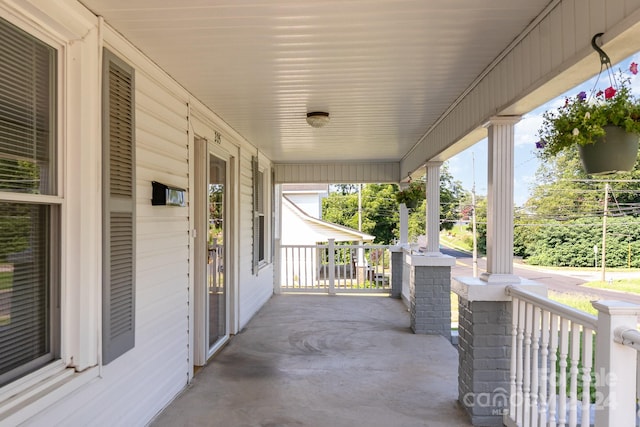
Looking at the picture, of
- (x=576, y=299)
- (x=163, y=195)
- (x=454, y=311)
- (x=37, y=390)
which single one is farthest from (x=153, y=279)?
(x=576, y=299)

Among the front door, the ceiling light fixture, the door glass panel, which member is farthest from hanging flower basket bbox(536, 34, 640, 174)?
the door glass panel

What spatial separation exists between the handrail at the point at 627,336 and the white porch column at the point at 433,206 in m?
3.70

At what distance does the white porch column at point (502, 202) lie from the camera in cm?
280

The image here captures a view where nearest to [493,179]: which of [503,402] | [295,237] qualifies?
[503,402]

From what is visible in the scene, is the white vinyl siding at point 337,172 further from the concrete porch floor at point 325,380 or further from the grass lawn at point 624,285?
the grass lawn at point 624,285

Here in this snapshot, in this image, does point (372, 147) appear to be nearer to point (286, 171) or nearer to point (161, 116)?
point (286, 171)

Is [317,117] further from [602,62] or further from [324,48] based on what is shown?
[602,62]

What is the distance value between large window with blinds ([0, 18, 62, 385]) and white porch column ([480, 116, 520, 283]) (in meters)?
2.64

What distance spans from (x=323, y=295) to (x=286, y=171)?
2562 mm

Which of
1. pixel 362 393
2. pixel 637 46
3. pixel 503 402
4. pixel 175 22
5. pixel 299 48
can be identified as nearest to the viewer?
pixel 637 46

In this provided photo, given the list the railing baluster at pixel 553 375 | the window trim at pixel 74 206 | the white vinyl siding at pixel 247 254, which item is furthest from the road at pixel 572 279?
the window trim at pixel 74 206

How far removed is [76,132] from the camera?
1.98 m

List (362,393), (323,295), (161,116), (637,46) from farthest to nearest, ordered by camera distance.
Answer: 1. (323,295)
2. (362,393)
3. (161,116)
4. (637,46)

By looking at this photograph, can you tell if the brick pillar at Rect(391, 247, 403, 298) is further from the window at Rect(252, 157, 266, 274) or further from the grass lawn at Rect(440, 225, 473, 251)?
the grass lawn at Rect(440, 225, 473, 251)
